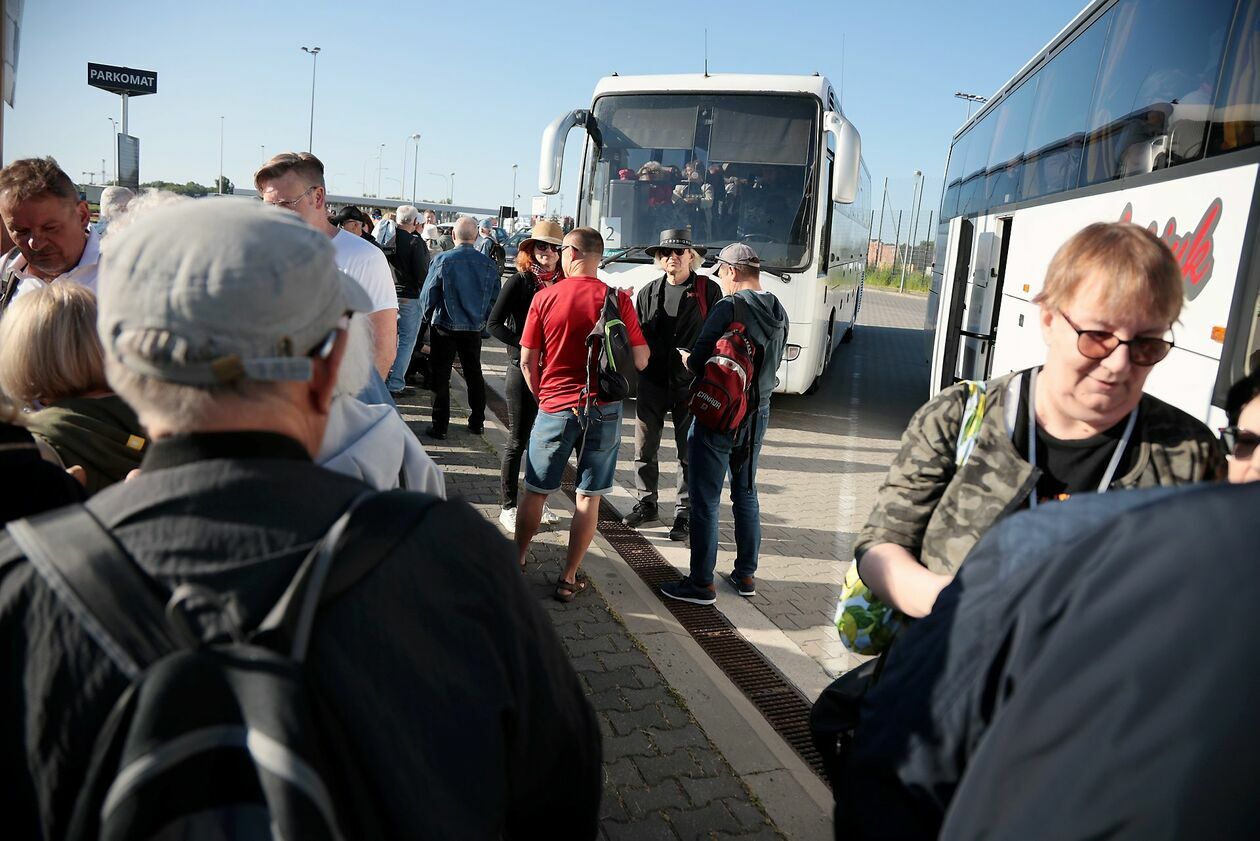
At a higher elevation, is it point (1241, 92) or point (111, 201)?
point (1241, 92)

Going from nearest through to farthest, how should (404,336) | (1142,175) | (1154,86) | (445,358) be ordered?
(1142,175), (1154,86), (445,358), (404,336)

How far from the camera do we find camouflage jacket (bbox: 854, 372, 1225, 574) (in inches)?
76.3

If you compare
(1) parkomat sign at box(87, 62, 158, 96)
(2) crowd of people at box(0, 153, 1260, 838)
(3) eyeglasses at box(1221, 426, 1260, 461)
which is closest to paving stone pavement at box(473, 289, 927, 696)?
(3) eyeglasses at box(1221, 426, 1260, 461)

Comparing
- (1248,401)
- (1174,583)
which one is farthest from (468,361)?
(1174,583)

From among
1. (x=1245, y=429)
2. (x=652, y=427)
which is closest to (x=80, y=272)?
(x=652, y=427)

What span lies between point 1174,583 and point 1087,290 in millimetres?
1164

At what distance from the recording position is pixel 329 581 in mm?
1093

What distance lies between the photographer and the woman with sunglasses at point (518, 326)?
5824 mm

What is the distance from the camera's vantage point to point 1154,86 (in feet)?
17.4

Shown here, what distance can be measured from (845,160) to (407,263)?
4.73 m

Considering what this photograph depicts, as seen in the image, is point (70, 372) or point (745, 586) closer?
point (70, 372)

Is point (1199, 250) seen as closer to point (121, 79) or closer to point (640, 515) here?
point (640, 515)

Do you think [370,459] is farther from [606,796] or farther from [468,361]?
[468,361]

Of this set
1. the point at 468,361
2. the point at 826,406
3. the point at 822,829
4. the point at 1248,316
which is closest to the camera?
the point at 822,829
